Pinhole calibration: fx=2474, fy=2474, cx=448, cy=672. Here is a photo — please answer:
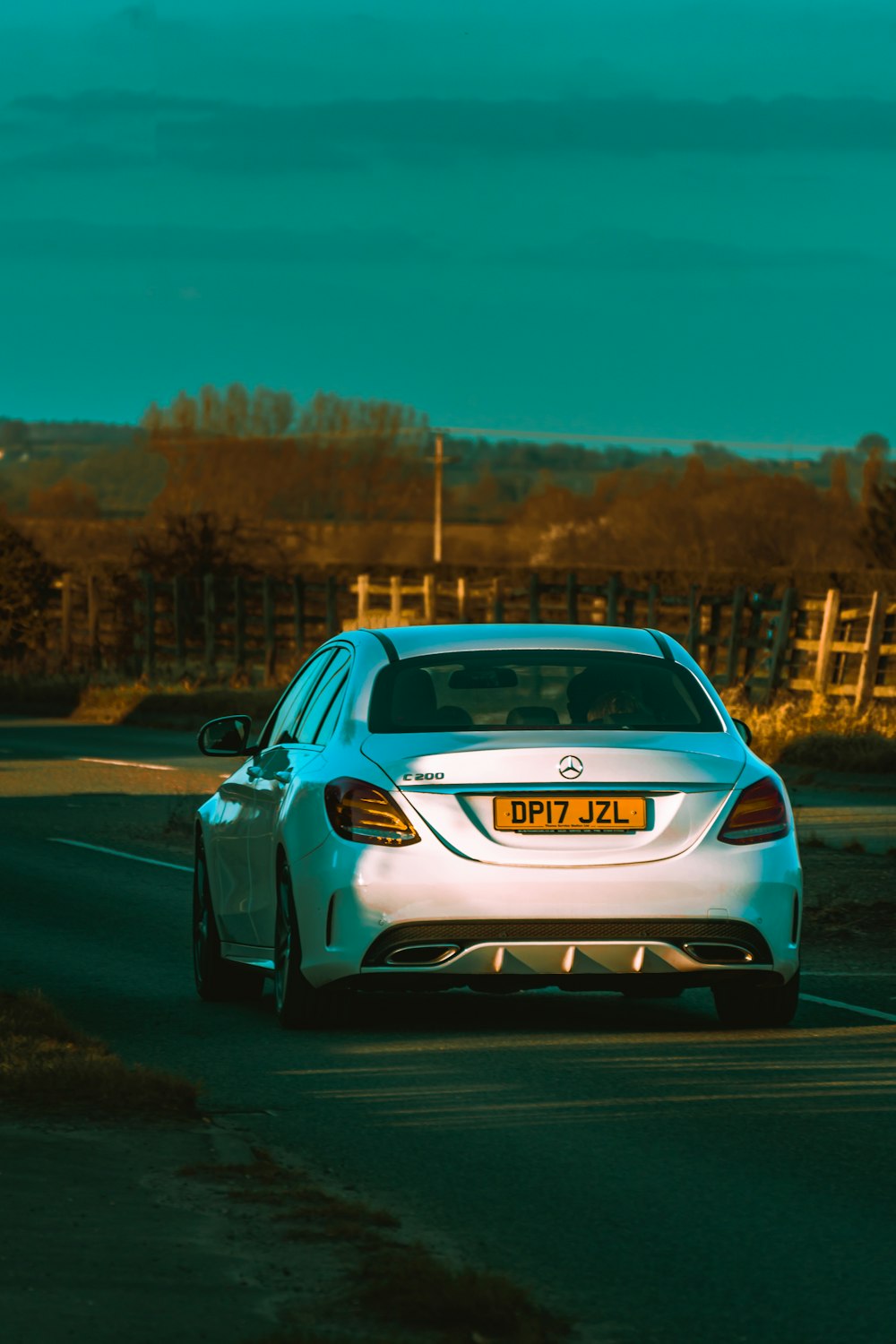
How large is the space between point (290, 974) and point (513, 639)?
1.63 meters

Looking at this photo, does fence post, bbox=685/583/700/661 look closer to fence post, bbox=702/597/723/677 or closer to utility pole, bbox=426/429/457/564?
fence post, bbox=702/597/723/677

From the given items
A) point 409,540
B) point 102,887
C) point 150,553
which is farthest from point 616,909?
point 409,540

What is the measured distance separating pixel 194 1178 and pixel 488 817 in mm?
2508

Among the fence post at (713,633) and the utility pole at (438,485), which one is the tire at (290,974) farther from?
the utility pole at (438,485)

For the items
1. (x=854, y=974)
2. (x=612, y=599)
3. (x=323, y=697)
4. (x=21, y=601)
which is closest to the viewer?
(x=323, y=697)

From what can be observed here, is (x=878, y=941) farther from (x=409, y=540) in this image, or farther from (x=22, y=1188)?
(x=409, y=540)

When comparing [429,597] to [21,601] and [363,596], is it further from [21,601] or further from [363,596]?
[21,601]

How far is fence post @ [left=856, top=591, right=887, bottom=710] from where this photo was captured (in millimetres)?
35787

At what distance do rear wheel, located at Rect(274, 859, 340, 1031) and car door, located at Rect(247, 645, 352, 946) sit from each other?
0.15 m

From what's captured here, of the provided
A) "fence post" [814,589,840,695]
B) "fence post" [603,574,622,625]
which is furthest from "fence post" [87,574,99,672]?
"fence post" [814,589,840,695]

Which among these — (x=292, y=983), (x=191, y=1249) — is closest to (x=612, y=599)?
(x=292, y=983)

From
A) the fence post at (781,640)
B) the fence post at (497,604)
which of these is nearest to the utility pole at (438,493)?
the fence post at (497,604)

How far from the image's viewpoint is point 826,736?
28.2 meters

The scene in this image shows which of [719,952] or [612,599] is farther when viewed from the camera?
[612,599]
